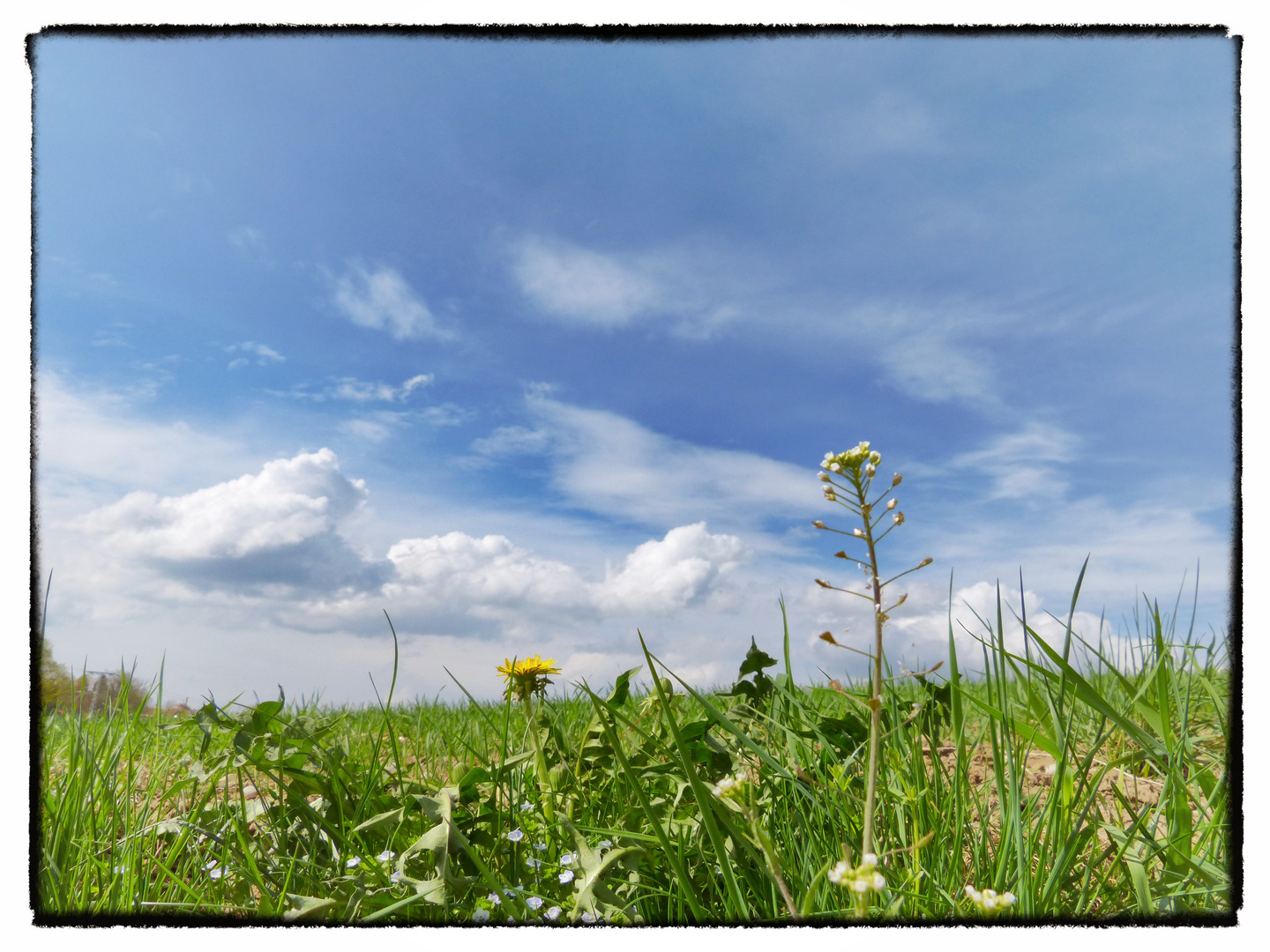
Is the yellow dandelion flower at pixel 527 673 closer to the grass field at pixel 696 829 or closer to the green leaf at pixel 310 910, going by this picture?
the grass field at pixel 696 829

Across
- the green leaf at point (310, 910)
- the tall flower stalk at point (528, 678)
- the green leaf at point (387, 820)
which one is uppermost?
the tall flower stalk at point (528, 678)

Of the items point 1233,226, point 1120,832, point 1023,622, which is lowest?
point 1120,832

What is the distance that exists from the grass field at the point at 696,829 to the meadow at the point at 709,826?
1 cm

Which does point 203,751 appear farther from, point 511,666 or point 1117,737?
point 1117,737

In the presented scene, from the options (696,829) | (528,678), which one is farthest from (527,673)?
(696,829)

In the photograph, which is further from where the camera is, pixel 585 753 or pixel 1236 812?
pixel 585 753

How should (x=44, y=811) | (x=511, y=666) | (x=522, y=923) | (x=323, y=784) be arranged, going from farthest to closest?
1. (x=511, y=666)
2. (x=323, y=784)
3. (x=44, y=811)
4. (x=522, y=923)

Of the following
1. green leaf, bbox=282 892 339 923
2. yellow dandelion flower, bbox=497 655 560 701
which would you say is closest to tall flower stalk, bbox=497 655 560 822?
yellow dandelion flower, bbox=497 655 560 701

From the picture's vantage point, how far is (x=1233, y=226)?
2.23 meters

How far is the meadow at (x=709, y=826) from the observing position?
5.80 feet

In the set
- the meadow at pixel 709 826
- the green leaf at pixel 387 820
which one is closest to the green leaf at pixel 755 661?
the meadow at pixel 709 826

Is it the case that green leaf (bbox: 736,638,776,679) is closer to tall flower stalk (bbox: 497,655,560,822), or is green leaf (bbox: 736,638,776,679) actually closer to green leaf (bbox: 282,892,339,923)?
tall flower stalk (bbox: 497,655,560,822)
